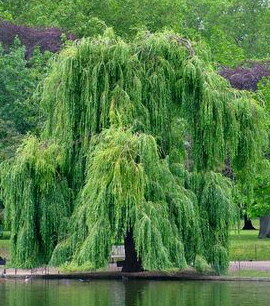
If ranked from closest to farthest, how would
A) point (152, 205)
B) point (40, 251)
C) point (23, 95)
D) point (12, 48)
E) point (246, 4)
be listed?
point (152, 205) < point (40, 251) < point (23, 95) < point (12, 48) < point (246, 4)

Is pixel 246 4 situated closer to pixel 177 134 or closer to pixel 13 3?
pixel 13 3

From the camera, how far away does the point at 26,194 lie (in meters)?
42.7

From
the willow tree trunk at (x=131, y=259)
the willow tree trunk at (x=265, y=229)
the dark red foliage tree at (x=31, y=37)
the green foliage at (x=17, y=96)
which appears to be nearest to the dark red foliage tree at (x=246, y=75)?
the dark red foliage tree at (x=31, y=37)

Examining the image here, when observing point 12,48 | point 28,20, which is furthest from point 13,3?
point 12,48

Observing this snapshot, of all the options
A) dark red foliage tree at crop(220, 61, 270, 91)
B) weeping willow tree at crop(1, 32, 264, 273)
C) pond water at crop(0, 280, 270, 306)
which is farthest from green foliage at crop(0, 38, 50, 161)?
pond water at crop(0, 280, 270, 306)

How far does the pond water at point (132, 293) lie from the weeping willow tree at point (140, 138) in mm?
1197

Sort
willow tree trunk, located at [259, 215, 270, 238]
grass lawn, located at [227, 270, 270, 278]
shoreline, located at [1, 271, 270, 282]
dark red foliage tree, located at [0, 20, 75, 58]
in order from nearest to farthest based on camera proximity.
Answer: shoreline, located at [1, 271, 270, 282], grass lawn, located at [227, 270, 270, 278], willow tree trunk, located at [259, 215, 270, 238], dark red foliage tree, located at [0, 20, 75, 58]

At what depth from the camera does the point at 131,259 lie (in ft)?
149

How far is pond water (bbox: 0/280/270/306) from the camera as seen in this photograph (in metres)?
35.2

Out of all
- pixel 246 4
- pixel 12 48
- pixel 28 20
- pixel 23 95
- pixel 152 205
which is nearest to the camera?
pixel 152 205

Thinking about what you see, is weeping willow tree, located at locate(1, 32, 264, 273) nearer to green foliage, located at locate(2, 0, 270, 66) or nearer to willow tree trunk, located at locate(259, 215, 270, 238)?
willow tree trunk, located at locate(259, 215, 270, 238)

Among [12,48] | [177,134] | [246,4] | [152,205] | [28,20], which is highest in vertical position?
[246,4]

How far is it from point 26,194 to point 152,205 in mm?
5400

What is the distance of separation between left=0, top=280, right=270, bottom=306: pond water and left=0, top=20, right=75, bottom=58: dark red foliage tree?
114 feet
